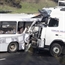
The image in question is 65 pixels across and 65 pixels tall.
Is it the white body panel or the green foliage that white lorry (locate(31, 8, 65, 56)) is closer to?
A: the white body panel

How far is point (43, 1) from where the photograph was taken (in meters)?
57.3

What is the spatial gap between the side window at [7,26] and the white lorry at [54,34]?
1.61 metres

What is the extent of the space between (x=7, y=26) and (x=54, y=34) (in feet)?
9.72

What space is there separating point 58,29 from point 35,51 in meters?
2.49

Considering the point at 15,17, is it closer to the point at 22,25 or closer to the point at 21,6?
the point at 22,25

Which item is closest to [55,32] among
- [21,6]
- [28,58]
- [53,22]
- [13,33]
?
[53,22]

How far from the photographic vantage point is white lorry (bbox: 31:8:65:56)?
53.5 ft

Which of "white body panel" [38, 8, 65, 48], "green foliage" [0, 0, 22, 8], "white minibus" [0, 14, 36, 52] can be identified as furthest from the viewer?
"green foliage" [0, 0, 22, 8]

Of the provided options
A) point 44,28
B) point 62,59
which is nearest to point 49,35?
point 44,28

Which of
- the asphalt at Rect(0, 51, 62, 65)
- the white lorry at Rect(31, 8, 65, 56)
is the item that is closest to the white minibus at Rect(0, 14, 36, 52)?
the asphalt at Rect(0, 51, 62, 65)

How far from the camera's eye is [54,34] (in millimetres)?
16328

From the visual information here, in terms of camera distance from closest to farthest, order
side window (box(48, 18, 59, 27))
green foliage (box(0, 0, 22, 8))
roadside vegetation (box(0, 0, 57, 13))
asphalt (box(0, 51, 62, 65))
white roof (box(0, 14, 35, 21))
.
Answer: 1. asphalt (box(0, 51, 62, 65))
2. side window (box(48, 18, 59, 27))
3. white roof (box(0, 14, 35, 21))
4. roadside vegetation (box(0, 0, 57, 13))
5. green foliage (box(0, 0, 22, 8))

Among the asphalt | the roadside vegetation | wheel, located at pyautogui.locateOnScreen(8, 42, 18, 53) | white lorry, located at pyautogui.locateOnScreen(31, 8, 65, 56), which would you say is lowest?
the asphalt

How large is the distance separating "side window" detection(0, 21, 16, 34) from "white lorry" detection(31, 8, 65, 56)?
5.27 feet
